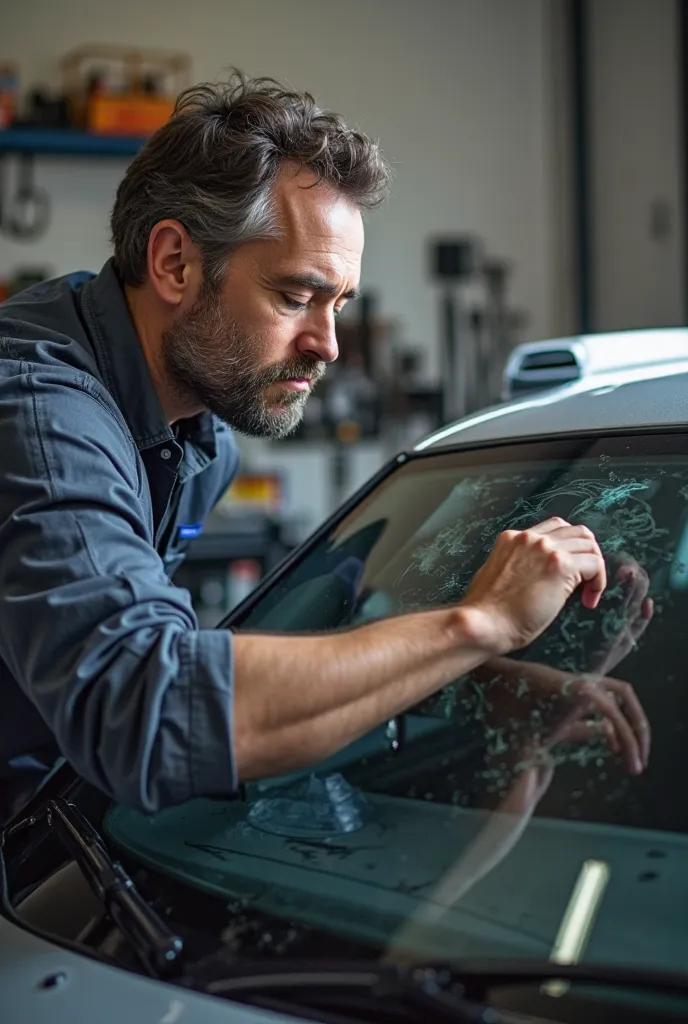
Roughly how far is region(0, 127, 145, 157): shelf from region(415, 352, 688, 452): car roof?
4.15 meters

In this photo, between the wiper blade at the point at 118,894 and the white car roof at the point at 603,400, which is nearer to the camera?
the wiper blade at the point at 118,894

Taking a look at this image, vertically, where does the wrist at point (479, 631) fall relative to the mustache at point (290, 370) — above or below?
below

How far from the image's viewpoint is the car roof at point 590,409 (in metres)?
1.35

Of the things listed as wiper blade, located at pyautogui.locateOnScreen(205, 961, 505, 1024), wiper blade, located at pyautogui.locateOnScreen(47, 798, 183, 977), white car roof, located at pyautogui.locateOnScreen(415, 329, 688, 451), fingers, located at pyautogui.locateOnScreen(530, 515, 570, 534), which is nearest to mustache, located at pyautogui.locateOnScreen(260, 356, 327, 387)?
white car roof, located at pyautogui.locateOnScreen(415, 329, 688, 451)

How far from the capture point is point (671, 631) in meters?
1.11

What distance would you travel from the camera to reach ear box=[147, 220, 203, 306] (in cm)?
138

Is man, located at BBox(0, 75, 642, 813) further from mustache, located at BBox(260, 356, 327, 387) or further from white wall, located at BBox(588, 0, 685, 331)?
white wall, located at BBox(588, 0, 685, 331)

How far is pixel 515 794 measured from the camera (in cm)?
105

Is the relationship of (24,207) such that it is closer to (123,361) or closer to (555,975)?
(123,361)

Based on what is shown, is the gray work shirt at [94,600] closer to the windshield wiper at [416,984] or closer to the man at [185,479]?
the man at [185,479]

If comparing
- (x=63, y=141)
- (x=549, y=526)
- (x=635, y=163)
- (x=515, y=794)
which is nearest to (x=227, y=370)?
(x=549, y=526)

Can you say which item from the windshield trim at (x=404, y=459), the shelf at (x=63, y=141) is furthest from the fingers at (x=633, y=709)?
the shelf at (x=63, y=141)

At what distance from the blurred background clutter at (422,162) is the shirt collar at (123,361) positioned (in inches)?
145

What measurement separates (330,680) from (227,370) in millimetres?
490
